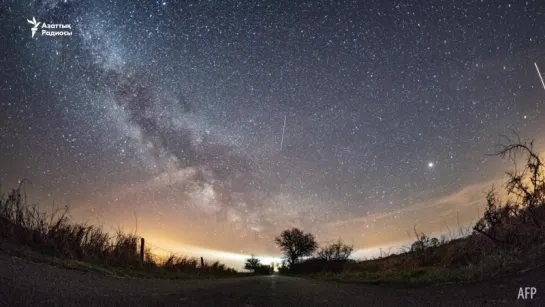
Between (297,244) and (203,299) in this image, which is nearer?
(203,299)

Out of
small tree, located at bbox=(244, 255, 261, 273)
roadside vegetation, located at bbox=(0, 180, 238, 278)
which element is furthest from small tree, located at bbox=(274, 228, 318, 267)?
roadside vegetation, located at bbox=(0, 180, 238, 278)

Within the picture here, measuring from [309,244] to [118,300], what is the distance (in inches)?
1976

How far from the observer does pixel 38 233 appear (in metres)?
9.91

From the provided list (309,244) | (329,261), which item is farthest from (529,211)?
(309,244)

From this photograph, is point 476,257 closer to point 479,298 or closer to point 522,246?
point 522,246

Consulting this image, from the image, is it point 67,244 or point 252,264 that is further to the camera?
point 252,264

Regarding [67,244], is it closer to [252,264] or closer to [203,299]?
[203,299]

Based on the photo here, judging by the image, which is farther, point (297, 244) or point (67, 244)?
point (297, 244)

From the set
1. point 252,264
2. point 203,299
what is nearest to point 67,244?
point 203,299

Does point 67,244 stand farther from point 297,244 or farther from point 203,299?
point 297,244

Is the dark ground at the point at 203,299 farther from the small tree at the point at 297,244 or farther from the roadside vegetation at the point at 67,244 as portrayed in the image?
the small tree at the point at 297,244

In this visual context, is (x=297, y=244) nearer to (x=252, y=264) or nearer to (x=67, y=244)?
(x=252, y=264)

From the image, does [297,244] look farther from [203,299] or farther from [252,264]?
[203,299]

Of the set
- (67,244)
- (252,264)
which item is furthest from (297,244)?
(67,244)
